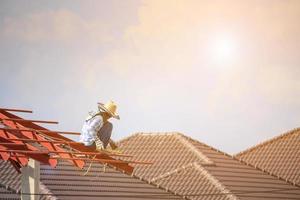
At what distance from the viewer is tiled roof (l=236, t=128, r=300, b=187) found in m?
36.2

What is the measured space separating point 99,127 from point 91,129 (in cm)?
18

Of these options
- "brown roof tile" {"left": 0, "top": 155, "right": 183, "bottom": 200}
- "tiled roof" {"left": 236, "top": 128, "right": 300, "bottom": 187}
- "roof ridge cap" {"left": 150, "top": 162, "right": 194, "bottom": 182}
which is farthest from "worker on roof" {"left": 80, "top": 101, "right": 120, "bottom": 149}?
"tiled roof" {"left": 236, "top": 128, "right": 300, "bottom": 187}

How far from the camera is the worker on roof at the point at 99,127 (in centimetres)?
1334

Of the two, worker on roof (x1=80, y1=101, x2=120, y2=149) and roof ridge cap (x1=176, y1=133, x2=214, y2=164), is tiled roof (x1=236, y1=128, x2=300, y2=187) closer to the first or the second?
roof ridge cap (x1=176, y1=133, x2=214, y2=164)

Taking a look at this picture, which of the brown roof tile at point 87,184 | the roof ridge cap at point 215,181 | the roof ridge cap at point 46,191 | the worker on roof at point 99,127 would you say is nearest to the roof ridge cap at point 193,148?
the roof ridge cap at point 215,181

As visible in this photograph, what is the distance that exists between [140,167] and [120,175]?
4.27 meters

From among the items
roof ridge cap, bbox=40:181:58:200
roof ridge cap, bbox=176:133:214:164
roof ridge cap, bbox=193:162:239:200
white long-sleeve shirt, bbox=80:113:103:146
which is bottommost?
roof ridge cap, bbox=193:162:239:200

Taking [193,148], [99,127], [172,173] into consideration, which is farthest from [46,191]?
[193,148]

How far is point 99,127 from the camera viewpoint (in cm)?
Answer: 1342

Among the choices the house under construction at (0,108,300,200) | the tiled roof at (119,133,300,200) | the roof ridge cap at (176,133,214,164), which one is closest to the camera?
the house under construction at (0,108,300,200)

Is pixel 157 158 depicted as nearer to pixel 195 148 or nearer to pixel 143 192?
pixel 195 148

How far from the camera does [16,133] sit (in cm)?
1317

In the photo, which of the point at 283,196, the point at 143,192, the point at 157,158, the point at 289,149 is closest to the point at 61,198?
the point at 143,192

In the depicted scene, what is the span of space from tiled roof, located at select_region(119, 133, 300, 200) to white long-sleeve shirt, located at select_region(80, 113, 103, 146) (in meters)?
17.5
